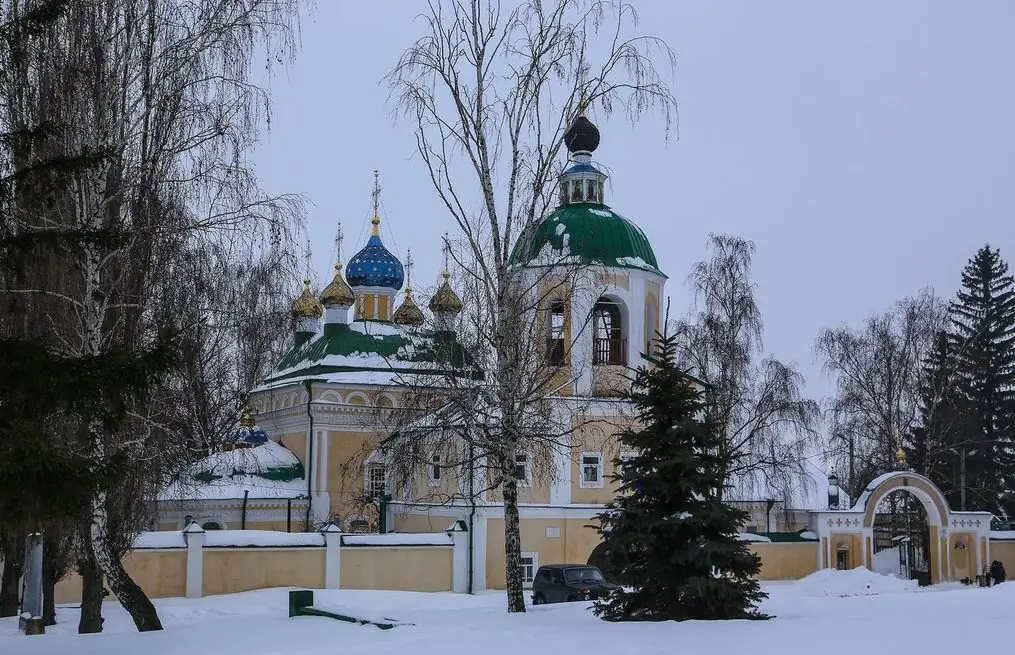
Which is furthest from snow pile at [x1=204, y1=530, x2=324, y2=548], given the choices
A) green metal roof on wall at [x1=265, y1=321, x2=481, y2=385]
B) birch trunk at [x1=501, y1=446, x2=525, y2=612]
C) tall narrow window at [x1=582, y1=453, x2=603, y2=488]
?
birch trunk at [x1=501, y1=446, x2=525, y2=612]

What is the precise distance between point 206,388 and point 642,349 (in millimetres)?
13807

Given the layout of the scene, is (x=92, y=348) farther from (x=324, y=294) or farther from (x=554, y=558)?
(x=324, y=294)

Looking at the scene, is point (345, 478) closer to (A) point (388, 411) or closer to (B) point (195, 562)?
(A) point (388, 411)

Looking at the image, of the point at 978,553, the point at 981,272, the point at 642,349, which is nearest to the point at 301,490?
the point at 642,349

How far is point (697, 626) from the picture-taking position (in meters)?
13.4

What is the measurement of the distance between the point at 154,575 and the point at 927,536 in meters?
19.3

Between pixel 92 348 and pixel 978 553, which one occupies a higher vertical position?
pixel 92 348

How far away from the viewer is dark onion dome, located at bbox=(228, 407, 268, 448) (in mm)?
34022

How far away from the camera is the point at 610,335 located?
29.4 metres

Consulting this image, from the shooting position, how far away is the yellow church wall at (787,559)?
29031 mm

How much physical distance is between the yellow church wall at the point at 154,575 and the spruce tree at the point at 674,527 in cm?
1136

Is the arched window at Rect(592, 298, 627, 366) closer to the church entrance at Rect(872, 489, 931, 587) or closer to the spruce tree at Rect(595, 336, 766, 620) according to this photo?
the church entrance at Rect(872, 489, 931, 587)

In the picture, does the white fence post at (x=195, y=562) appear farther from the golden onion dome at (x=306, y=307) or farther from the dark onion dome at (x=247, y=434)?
the golden onion dome at (x=306, y=307)

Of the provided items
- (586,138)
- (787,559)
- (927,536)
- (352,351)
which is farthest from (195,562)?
(927,536)
